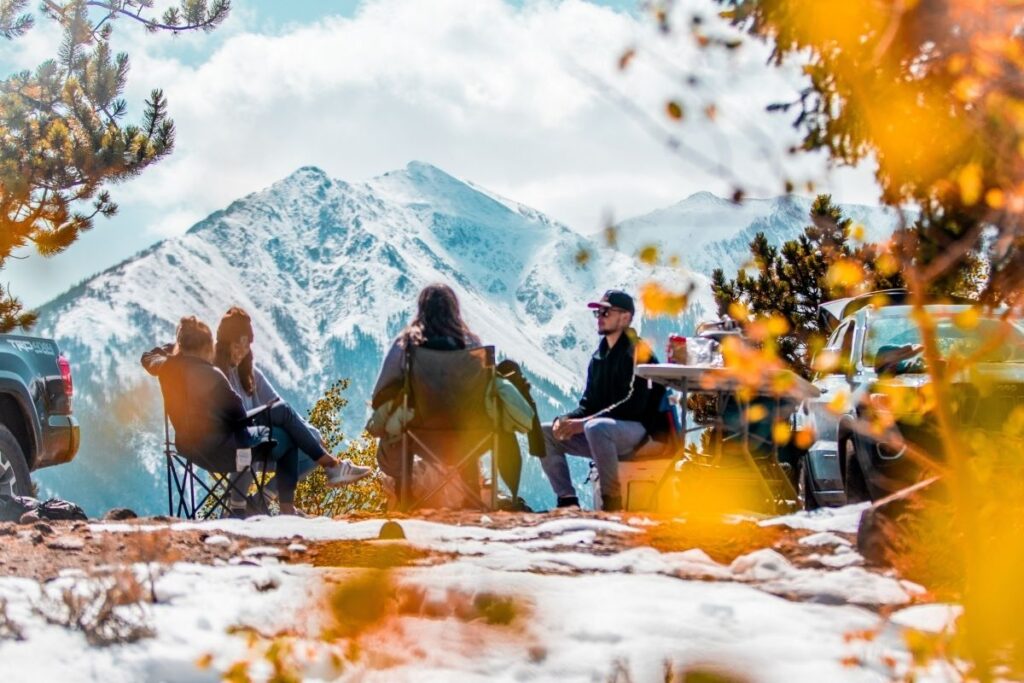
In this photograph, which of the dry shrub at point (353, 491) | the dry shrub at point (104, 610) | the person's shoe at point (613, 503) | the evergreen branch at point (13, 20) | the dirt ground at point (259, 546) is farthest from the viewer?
the dry shrub at point (353, 491)

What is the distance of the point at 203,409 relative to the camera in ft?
22.7

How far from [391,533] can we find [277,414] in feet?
8.33

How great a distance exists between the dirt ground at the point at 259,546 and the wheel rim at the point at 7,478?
62.4 inches

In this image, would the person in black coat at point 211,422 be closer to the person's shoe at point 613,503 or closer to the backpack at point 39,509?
the backpack at point 39,509

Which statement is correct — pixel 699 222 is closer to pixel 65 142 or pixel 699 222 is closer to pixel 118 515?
pixel 118 515

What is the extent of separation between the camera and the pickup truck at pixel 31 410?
6773 millimetres

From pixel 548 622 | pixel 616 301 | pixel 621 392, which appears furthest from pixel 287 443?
pixel 548 622

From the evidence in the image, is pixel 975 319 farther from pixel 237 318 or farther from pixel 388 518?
pixel 237 318

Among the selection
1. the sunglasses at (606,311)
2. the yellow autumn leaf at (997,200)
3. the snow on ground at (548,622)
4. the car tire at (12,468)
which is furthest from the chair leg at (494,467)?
Result: the yellow autumn leaf at (997,200)

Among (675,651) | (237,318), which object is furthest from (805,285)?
(675,651)

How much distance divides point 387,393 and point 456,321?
0.56 meters

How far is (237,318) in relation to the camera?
7.39 metres

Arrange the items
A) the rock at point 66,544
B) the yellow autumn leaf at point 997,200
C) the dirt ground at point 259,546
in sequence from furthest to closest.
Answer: the rock at point 66,544 → the dirt ground at point 259,546 → the yellow autumn leaf at point 997,200

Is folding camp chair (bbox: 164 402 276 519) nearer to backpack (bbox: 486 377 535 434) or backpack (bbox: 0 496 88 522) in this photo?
backpack (bbox: 0 496 88 522)
